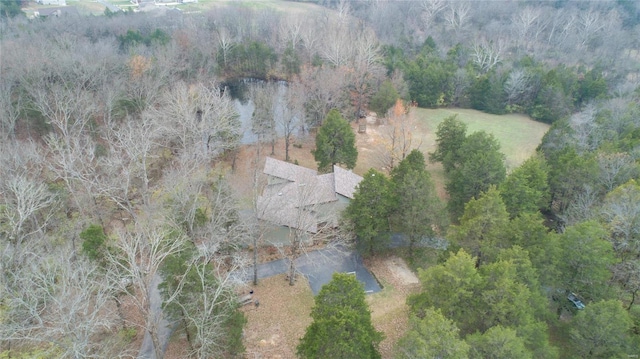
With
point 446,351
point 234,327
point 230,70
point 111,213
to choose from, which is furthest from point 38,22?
point 446,351

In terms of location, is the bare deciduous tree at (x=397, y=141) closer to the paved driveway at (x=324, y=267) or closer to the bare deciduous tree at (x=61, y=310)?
the paved driveway at (x=324, y=267)

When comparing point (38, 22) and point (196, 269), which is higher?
point (38, 22)

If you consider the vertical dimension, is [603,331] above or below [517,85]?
below

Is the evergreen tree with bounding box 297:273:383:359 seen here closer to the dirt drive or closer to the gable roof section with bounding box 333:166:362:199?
the dirt drive

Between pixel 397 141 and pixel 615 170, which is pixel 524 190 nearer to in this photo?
pixel 615 170

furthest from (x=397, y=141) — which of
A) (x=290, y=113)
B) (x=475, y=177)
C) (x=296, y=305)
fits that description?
(x=296, y=305)

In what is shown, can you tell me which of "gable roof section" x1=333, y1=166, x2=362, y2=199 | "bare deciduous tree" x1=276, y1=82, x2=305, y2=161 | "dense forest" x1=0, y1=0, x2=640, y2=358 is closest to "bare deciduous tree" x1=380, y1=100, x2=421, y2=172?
"dense forest" x1=0, y1=0, x2=640, y2=358

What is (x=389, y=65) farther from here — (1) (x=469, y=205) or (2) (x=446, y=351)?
(2) (x=446, y=351)
